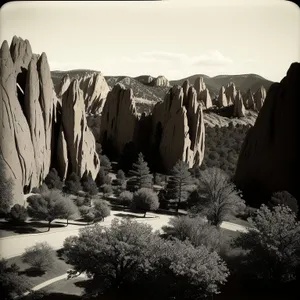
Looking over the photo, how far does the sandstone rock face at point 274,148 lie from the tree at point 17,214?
12349 mm

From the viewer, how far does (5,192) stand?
56.1 feet

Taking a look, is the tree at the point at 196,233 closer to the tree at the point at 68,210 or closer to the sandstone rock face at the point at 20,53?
the tree at the point at 68,210

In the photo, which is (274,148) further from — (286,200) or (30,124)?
(30,124)

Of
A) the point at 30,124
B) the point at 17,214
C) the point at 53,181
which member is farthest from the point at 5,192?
the point at 30,124

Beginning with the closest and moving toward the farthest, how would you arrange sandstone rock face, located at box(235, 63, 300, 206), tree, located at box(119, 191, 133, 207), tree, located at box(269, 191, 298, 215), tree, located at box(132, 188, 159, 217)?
tree, located at box(269, 191, 298, 215) < sandstone rock face, located at box(235, 63, 300, 206) < tree, located at box(132, 188, 159, 217) < tree, located at box(119, 191, 133, 207)

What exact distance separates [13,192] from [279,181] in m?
13.9

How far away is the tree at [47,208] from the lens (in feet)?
56.0

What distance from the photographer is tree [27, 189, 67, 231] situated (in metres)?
17.1

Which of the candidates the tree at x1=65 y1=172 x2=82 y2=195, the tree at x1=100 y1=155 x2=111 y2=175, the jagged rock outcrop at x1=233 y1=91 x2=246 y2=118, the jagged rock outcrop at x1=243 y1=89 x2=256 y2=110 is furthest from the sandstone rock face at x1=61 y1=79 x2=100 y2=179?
the jagged rock outcrop at x1=233 y1=91 x2=246 y2=118

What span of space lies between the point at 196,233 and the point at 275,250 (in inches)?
129

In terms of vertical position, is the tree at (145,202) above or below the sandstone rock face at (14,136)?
below

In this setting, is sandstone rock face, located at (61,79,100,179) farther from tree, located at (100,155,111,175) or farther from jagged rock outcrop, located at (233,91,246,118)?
jagged rock outcrop, located at (233,91,246,118)

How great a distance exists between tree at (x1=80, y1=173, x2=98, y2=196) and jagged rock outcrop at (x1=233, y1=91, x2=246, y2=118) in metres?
12.3

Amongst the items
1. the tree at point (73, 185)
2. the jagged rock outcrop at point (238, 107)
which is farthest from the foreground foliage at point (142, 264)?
the jagged rock outcrop at point (238, 107)
